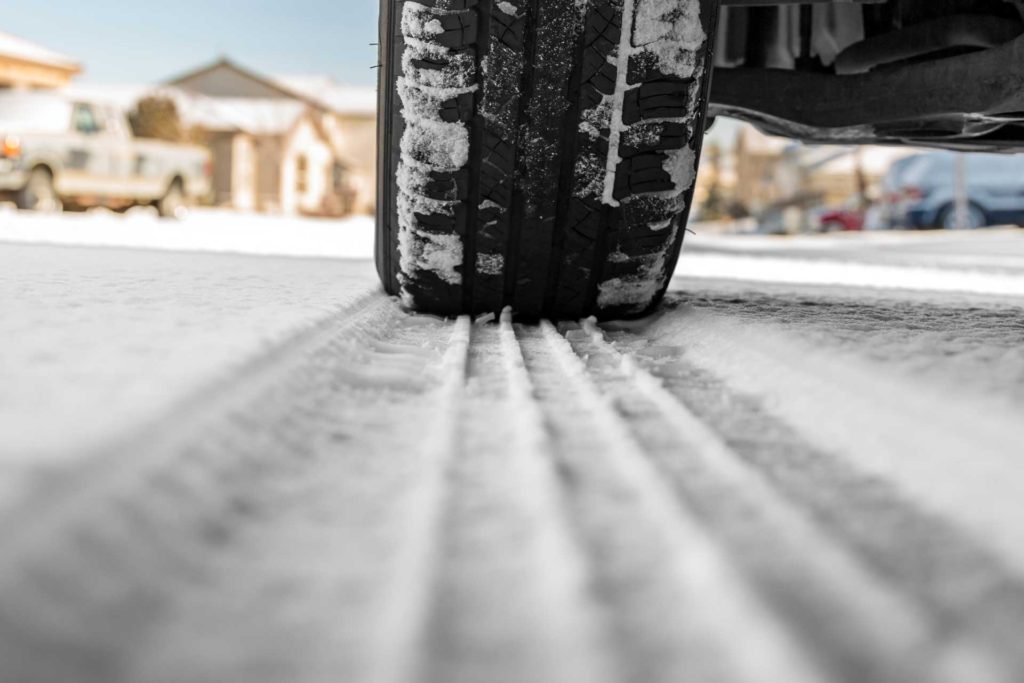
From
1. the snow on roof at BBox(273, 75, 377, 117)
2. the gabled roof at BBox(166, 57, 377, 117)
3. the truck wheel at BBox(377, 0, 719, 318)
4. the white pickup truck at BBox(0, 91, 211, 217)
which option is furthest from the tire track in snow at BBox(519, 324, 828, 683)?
Answer: the snow on roof at BBox(273, 75, 377, 117)

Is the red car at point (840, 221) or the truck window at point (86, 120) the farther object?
the red car at point (840, 221)

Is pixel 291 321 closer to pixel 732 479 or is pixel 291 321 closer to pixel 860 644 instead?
pixel 732 479

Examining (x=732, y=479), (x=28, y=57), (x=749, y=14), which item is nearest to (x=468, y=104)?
(x=732, y=479)

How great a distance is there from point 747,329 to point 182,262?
170cm

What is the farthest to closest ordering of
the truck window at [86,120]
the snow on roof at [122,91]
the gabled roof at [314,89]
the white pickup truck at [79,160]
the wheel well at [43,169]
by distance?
the gabled roof at [314,89] → the snow on roof at [122,91] → the truck window at [86,120] → the wheel well at [43,169] → the white pickup truck at [79,160]

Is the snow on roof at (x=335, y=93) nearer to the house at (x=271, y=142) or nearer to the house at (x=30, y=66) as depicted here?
the house at (x=271, y=142)

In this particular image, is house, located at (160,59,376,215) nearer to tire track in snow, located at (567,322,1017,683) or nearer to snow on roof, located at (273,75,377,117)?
snow on roof, located at (273,75,377,117)

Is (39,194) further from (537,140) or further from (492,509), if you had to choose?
(492,509)

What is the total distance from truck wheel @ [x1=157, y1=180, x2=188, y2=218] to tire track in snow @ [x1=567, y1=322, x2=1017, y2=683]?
9.24 m

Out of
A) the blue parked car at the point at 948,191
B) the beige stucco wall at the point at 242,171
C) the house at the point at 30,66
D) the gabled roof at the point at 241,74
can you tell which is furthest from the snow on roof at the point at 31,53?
the blue parked car at the point at 948,191

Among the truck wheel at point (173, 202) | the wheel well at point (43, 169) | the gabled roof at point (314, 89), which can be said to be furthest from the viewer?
the gabled roof at point (314, 89)

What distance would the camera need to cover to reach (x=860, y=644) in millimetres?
451

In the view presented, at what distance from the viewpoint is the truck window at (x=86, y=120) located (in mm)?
7859

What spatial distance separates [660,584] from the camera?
51cm
